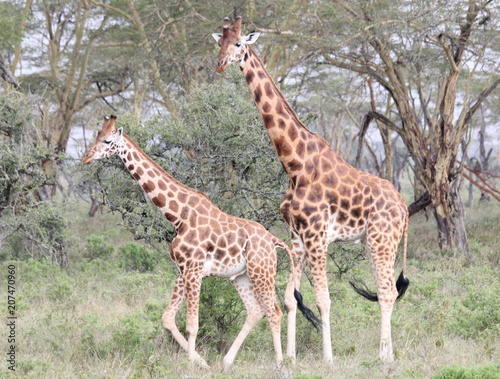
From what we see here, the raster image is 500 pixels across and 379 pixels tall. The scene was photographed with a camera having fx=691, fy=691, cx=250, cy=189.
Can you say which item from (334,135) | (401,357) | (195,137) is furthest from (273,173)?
(334,135)

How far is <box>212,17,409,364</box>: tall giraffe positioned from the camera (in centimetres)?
585

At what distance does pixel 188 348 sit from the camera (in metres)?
5.84

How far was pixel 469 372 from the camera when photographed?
17.3ft

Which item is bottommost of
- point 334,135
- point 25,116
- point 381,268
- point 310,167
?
point 381,268

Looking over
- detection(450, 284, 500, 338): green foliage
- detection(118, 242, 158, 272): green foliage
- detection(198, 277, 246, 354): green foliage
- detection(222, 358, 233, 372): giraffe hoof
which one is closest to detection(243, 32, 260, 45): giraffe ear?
detection(198, 277, 246, 354): green foliage

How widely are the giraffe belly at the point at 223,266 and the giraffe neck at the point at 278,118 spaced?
88 cm

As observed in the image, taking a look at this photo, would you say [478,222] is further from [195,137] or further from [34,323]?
[34,323]

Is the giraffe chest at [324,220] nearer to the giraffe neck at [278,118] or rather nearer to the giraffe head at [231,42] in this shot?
the giraffe neck at [278,118]

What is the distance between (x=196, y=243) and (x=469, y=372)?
237 cm

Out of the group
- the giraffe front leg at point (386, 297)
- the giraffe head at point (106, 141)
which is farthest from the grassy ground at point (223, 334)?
the giraffe head at point (106, 141)

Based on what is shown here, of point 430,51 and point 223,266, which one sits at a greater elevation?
point 430,51

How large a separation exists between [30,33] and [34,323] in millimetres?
12758

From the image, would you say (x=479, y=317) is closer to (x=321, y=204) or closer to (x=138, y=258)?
(x=321, y=204)

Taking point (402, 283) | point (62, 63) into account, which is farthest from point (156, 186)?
point (62, 63)
